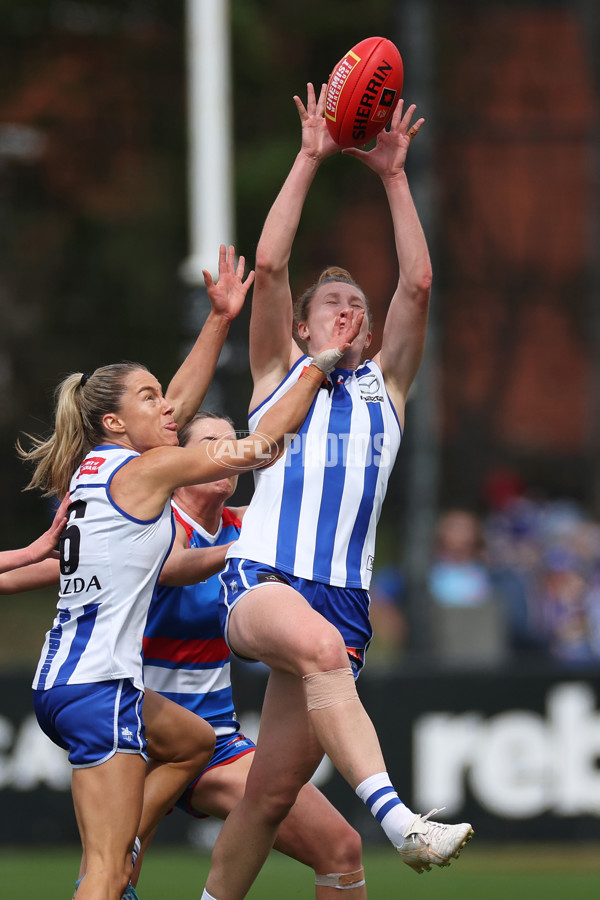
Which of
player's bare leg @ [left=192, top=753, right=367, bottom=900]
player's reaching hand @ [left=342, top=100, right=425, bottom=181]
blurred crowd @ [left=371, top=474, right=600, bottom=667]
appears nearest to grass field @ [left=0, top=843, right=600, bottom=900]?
blurred crowd @ [left=371, top=474, right=600, bottom=667]

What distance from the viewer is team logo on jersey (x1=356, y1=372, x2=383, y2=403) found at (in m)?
4.88

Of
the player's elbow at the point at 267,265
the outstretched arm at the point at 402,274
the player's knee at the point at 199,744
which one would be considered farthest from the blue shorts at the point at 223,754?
the player's elbow at the point at 267,265

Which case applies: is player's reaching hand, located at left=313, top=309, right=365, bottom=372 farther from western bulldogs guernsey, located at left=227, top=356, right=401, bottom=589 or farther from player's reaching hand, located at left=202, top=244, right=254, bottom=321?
player's reaching hand, located at left=202, top=244, right=254, bottom=321

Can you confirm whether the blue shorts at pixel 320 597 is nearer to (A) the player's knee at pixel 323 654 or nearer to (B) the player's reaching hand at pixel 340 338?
(A) the player's knee at pixel 323 654

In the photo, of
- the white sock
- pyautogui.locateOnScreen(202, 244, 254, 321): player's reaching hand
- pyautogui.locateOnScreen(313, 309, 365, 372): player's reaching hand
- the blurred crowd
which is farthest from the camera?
the blurred crowd

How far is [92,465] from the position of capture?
4.54 m

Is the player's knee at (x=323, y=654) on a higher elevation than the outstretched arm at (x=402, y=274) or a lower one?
lower

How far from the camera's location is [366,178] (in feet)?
62.5

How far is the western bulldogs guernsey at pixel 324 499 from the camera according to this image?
462 cm

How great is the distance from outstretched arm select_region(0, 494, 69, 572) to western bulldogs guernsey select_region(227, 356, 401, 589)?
0.60 metres

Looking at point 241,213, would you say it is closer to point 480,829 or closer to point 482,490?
point 482,490

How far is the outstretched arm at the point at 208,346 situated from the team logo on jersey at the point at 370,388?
616mm

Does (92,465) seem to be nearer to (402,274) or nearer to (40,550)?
(40,550)

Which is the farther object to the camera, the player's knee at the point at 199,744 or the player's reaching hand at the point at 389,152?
the player's reaching hand at the point at 389,152
